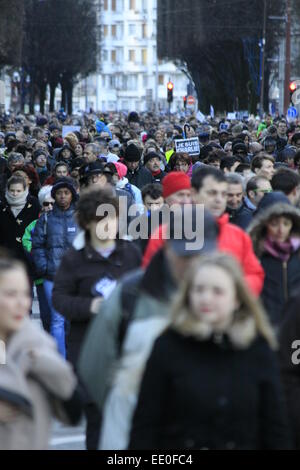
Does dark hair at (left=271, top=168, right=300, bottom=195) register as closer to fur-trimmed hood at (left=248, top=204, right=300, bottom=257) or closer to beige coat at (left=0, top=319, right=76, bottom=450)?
fur-trimmed hood at (left=248, top=204, right=300, bottom=257)

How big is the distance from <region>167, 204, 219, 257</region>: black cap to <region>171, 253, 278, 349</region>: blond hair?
840 mm

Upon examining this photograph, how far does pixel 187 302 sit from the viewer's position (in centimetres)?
529

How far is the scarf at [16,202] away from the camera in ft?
43.2

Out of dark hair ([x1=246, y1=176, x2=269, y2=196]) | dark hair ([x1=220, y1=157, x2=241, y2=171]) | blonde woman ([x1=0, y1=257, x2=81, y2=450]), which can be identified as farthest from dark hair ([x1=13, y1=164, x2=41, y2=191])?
blonde woman ([x1=0, y1=257, x2=81, y2=450])

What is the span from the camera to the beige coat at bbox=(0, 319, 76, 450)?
216 inches

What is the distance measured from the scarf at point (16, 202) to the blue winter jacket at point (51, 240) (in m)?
1.50

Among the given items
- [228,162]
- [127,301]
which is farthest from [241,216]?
[228,162]

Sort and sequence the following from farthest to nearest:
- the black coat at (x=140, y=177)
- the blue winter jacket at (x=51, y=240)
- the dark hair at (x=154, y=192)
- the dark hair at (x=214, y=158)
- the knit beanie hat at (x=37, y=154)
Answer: the knit beanie hat at (x=37, y=154), the black coat at (x=140, y=177), the dark hair at (x=214, y=158), the blue winter jacket at (x=51, y=240), the dark hair at (x=154, y=192)

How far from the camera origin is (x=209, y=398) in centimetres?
521

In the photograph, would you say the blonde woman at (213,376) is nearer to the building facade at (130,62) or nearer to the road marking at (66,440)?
the road marking at (66,440)

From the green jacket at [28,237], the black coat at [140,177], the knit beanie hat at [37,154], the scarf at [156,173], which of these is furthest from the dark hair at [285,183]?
the knit beanie hat at [37,154]

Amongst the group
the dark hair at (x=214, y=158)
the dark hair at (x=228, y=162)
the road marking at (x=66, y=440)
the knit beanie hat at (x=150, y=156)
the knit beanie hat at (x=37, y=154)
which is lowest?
the road marking at (x=66, y=440)

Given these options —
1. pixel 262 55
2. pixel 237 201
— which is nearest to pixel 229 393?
pixel 237 201
